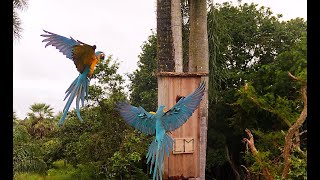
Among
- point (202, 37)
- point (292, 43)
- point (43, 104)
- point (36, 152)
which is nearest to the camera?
point (202, 37)

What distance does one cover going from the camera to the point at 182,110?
2.68 metres

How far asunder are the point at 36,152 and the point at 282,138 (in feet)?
15.2

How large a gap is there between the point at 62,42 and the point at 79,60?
0.54ft

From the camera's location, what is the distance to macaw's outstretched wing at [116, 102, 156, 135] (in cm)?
269

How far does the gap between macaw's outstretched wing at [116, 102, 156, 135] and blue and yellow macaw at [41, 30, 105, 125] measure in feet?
1.05

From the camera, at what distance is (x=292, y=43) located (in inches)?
427

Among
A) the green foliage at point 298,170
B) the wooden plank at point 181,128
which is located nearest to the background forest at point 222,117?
the green foliage at point 298,170

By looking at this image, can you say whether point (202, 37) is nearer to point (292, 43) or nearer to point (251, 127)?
point (251, 127)

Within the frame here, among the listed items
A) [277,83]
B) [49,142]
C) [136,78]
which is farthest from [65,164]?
[277,83]

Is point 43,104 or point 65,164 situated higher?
point 43,104

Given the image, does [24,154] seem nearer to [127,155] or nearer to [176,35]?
[127,155]

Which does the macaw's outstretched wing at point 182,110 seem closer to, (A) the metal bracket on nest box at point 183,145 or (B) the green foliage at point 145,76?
(A) the metal bracket on nest box at point 183,145

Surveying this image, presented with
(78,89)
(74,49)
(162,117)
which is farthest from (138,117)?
(74,49)
